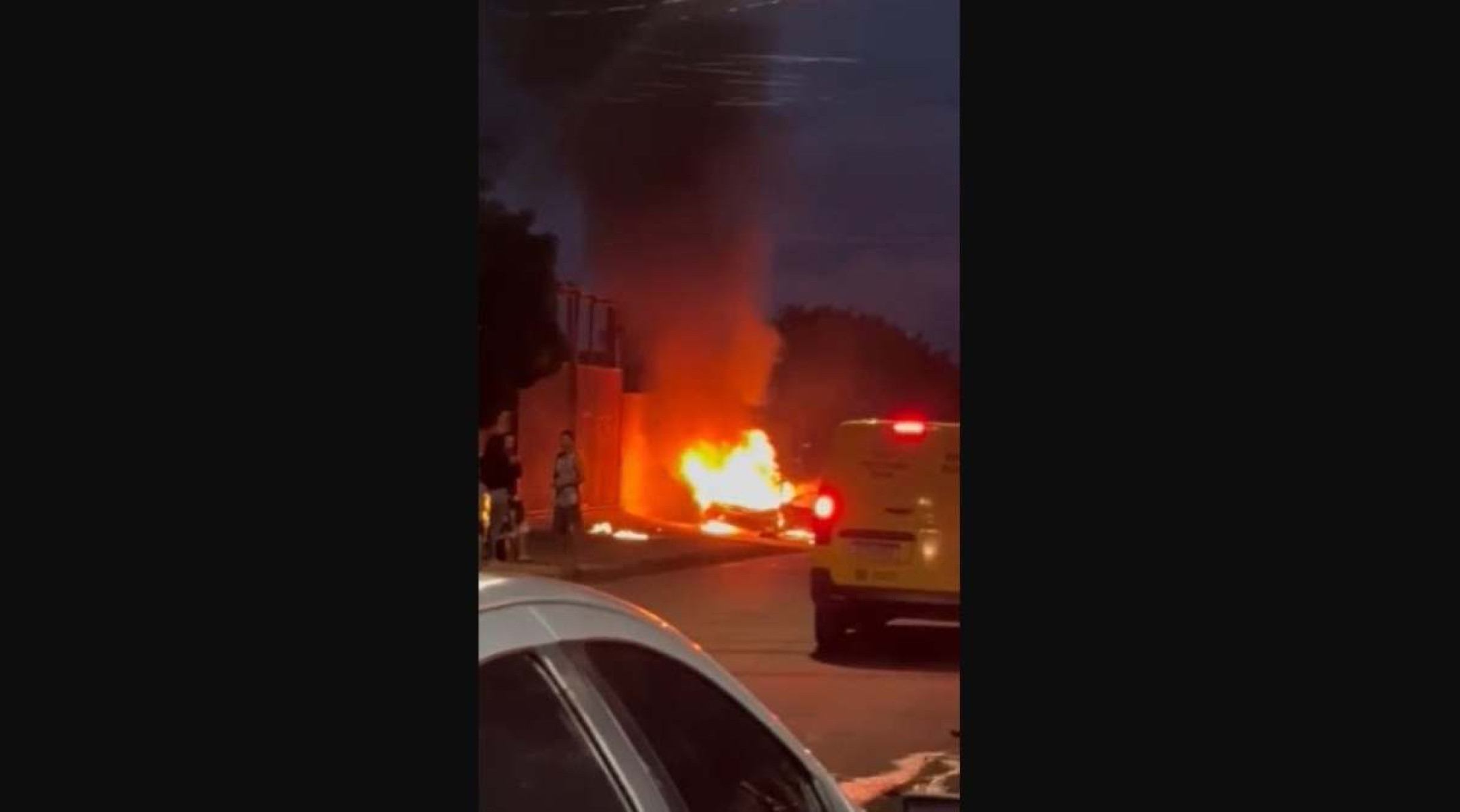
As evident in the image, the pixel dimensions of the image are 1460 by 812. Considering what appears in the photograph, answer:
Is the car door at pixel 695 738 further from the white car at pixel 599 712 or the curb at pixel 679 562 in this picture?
the curb at pixel 679 562

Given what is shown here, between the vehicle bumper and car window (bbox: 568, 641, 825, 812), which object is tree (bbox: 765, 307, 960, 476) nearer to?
the vehicle bumper

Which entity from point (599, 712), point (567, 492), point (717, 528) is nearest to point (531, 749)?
point (599, 712)

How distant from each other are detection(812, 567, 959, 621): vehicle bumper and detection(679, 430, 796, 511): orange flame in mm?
645

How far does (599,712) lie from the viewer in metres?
2.68

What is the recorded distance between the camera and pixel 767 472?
1177 cm

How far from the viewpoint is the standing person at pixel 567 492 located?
9781 millimetres

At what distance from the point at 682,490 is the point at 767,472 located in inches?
40.1

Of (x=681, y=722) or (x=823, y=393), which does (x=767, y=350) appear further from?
(x=681, y=722)

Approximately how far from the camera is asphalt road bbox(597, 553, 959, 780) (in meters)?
9.03

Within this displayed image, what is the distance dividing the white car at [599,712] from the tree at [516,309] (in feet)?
7.56

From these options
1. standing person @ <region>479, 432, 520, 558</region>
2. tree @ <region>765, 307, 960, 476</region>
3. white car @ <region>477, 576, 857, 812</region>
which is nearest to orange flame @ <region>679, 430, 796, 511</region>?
tree @ <region>765, 307, 960, 476</region>

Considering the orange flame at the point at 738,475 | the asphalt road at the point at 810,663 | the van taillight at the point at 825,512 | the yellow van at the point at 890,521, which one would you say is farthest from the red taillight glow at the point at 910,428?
the asphalt road at the point at 810,663

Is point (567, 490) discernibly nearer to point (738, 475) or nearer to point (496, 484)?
point (738, 475)

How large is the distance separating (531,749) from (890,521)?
9.06 metres
